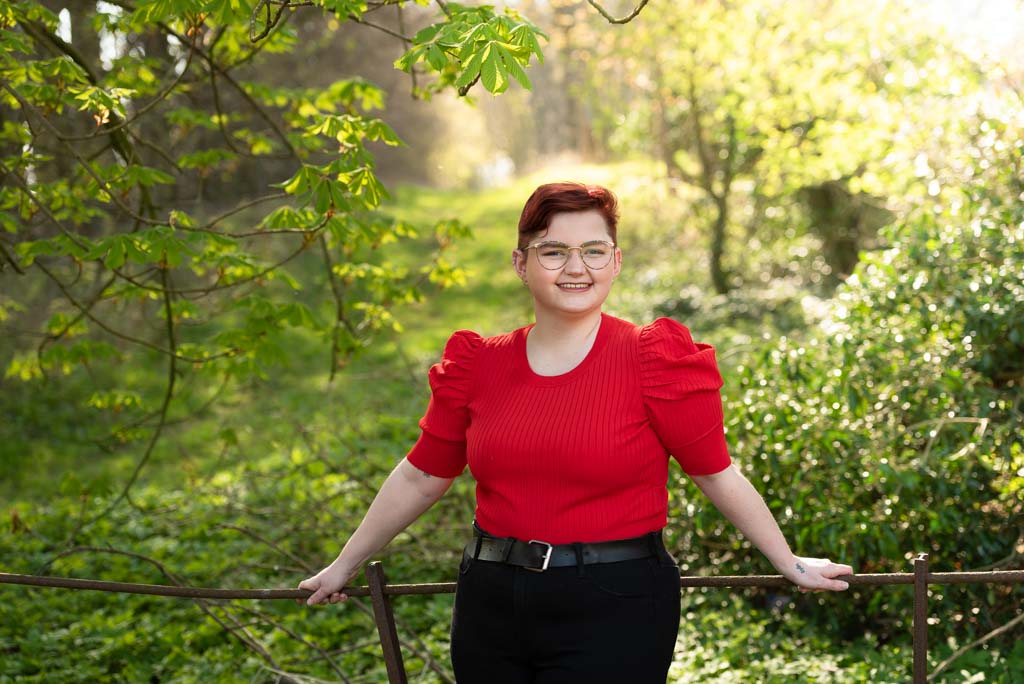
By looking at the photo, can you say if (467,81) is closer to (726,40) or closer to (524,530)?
(524,530)

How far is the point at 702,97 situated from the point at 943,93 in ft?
24.5

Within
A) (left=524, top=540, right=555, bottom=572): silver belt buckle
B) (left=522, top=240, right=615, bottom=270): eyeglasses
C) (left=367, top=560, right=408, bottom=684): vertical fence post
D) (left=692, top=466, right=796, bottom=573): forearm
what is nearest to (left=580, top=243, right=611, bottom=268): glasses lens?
(left=522, top=240, right=615, bottom=270): eyeglasses

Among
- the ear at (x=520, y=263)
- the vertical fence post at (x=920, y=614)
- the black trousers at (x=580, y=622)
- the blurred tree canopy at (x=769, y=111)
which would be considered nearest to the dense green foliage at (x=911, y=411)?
the vertical fence post at (x=920, y=614)

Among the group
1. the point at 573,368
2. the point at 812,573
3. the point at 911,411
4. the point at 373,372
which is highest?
the point at 373,372

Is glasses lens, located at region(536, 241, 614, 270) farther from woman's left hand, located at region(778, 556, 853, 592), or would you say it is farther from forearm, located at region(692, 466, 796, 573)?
woman's left hand, located at region(778, 556, 853, 592)

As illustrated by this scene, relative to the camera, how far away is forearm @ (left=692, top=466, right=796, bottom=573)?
7.80 ft

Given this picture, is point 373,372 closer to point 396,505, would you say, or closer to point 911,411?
point 911,411

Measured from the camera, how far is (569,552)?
7.50ft

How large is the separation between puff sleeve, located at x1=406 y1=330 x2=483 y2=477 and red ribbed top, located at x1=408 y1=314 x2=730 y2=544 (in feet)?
0.43

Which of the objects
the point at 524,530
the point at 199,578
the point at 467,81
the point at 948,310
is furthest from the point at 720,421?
the point at 199,578

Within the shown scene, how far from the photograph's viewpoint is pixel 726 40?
41.9ft

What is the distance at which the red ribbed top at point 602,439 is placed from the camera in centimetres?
230

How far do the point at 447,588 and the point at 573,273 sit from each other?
899 mm

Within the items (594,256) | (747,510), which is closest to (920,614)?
(747,510)
